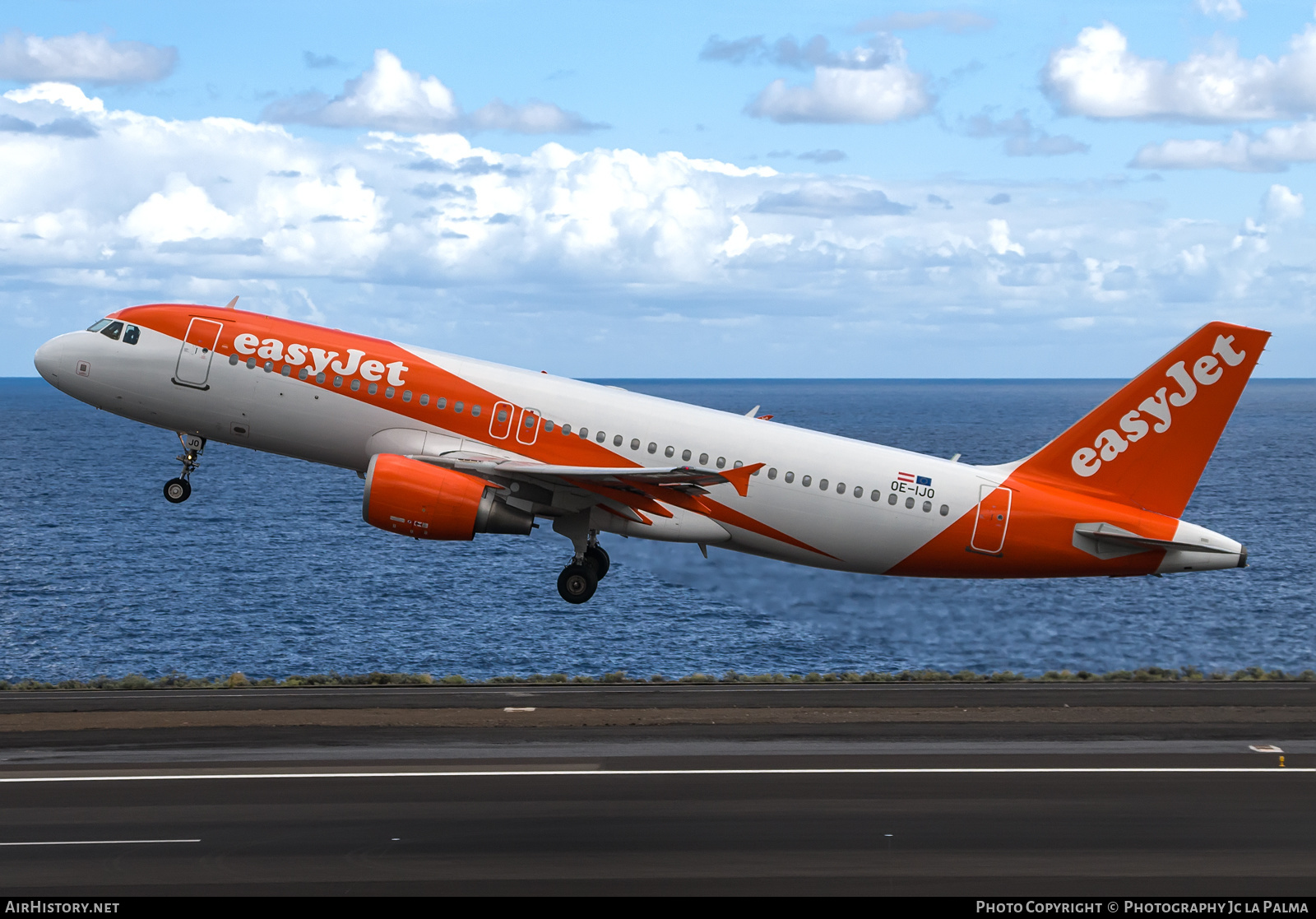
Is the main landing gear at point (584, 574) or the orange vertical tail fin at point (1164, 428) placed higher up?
the orange vertical tail fin at point (1164, 428)

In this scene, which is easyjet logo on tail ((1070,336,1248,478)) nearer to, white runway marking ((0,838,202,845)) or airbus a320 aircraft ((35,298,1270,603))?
airbus a320 aircraft ((35,298,1270,603))

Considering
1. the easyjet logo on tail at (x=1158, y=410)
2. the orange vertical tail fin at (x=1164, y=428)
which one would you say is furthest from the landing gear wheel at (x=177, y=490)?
the easyjet logo on tail at (x=1158, y=410)

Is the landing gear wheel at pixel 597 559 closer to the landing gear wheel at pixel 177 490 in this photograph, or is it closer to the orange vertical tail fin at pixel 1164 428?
the landing gear wheel at pixel 177 490

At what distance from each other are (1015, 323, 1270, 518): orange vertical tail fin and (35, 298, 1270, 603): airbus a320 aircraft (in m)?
0.05

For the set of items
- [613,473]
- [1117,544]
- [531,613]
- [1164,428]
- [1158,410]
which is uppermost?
[1158,410]

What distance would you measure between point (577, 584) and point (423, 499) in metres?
4.95

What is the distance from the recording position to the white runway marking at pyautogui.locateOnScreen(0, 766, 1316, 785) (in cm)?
2667

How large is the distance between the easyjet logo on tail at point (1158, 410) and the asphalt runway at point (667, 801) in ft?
23.2

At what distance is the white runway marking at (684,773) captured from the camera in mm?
26672

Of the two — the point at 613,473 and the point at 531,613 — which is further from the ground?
the point at 613,473

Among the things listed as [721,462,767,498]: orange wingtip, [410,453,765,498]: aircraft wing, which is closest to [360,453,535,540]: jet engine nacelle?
[410,453,765,498]: aircraft wing

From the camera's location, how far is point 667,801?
24953 millimetres

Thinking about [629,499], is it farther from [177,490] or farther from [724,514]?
[177,490]

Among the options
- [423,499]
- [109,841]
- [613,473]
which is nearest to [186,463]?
[423,499]
